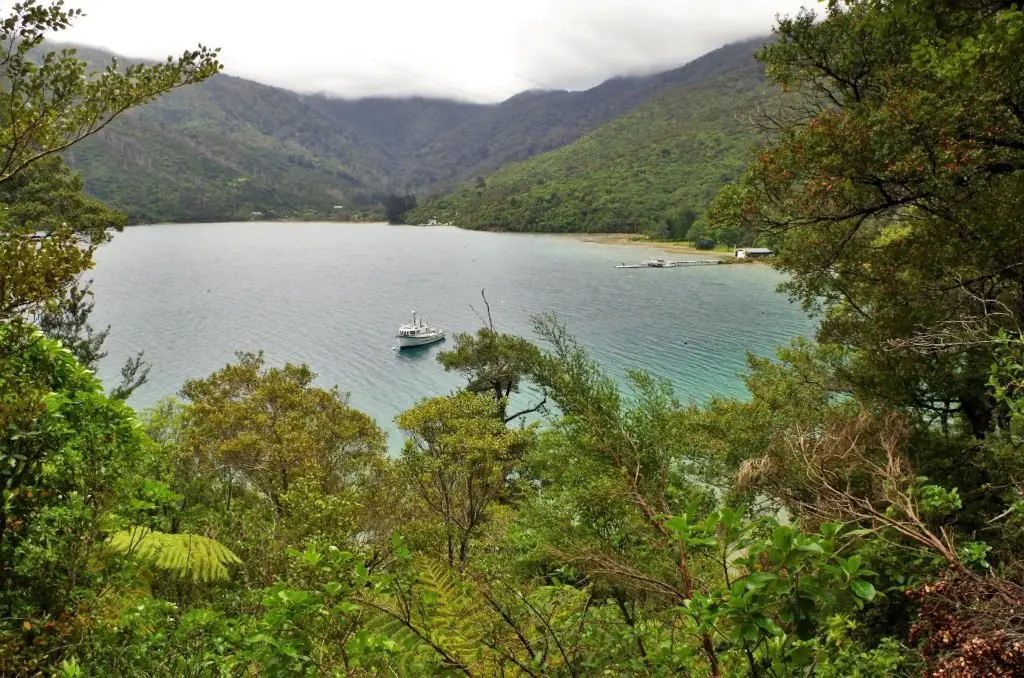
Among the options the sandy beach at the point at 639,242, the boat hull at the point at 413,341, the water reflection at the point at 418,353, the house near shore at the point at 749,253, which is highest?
the sandy beach at the point at 639,242

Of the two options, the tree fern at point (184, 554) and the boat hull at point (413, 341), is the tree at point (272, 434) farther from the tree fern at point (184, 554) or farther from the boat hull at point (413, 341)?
the boat hull at point (413, 341)

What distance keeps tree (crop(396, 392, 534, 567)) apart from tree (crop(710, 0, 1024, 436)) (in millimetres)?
6728

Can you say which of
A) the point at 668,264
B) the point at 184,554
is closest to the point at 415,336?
the point at 184,554

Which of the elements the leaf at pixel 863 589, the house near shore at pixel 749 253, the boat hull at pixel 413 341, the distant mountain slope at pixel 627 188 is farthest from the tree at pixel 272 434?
the distant mountain slope at pixel 627 188

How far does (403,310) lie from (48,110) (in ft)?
181

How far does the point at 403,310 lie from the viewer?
58156 mm

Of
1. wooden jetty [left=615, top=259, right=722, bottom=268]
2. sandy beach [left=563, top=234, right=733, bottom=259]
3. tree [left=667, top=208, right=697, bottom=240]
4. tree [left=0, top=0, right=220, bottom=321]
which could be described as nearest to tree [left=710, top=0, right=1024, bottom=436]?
tree [left=0, top=0, right=220, bottom=321]

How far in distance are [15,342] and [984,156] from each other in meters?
8.25

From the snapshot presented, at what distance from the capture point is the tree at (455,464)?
38.3ft

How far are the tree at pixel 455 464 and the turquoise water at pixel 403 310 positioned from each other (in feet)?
53.0

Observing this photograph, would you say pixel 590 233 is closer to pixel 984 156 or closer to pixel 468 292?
pixel 468 292

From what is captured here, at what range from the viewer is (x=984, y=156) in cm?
554

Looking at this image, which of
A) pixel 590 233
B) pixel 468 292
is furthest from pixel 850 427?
pixel 590 233

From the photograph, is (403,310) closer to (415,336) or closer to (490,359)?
(415,336)
